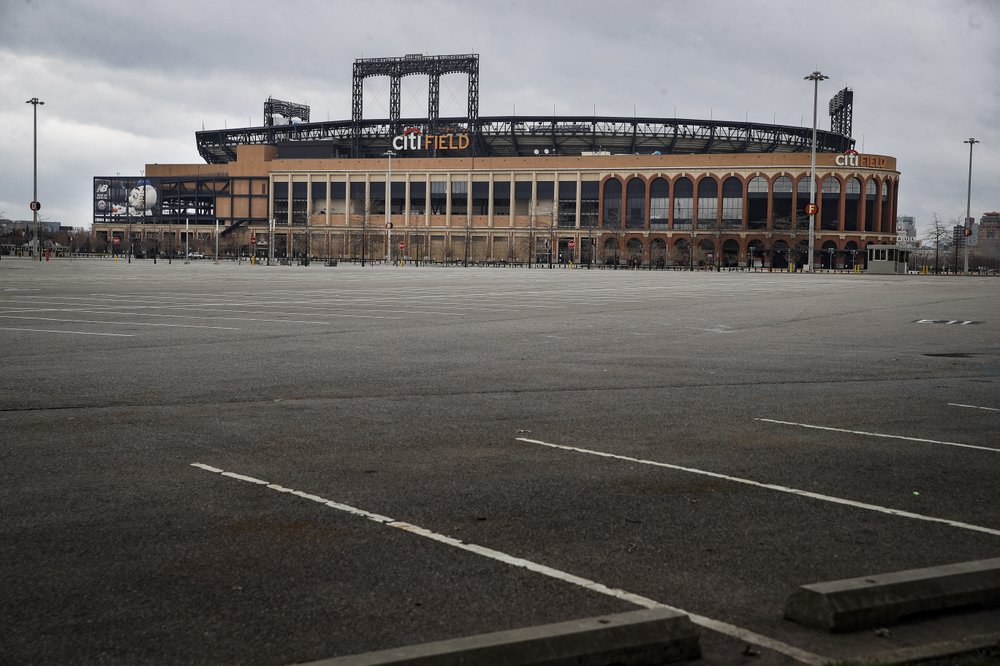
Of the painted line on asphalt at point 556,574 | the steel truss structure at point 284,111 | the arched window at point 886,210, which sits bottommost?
the painted line on asphalt at point 556,574

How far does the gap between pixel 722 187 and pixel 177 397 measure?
131 meters

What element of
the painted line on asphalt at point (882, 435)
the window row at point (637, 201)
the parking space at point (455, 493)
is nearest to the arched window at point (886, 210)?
the window row at point (637, 201)

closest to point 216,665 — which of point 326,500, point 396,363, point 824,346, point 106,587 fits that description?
point 106,587

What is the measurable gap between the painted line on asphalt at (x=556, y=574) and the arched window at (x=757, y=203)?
131538 millimetres

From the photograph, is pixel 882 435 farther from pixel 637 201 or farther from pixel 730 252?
pixel 637 201

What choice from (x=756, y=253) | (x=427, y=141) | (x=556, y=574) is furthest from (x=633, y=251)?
(x=556, y=574)

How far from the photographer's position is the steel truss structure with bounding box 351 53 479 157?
141 meters

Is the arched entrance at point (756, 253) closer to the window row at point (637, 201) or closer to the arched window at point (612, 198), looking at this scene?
the window row at point (637, 201)

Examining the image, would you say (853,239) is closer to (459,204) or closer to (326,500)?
(459,204)

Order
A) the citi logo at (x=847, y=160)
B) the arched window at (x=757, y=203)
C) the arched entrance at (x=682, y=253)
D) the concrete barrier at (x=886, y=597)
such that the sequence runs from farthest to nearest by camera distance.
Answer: the arched window at (x=757, y=203) < the arched entrance at (x=682, y=253) < the citi logo at (x=847, y=160) < the concrete barrier at (x=886, y=597)

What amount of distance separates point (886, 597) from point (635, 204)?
137321mm

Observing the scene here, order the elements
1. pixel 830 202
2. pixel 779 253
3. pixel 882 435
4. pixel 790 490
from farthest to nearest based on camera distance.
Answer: pixel 779 253, pixel 830 202, pixel 882 435, pixel 790 490

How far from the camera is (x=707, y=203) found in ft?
446

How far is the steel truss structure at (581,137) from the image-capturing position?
5817 inches
